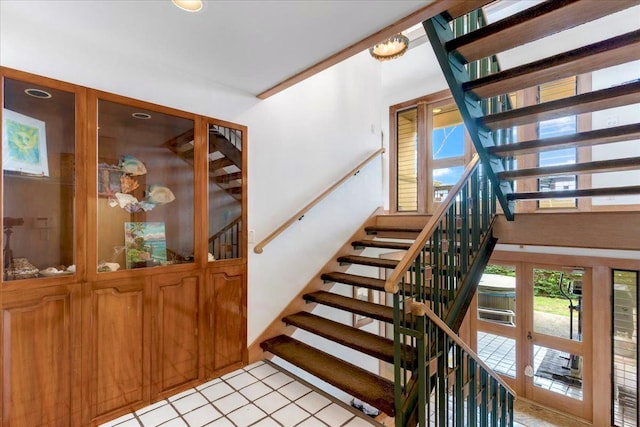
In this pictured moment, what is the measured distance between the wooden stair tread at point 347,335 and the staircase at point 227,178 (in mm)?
898

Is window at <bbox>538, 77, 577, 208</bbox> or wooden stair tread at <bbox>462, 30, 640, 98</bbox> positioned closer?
wooden stair tread at <bbox>462, 30, 640, 98</bbox>

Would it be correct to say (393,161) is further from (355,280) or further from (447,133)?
(355,280)

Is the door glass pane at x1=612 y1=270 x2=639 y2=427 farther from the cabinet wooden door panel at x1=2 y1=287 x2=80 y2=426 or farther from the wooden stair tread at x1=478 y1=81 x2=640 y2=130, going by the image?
the cabinet wooden door panel at x1=2 y1=287 x2=80 y2=426

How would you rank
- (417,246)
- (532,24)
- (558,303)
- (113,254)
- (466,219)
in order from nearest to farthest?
(532,24) → (417,246) → (113,254) → (466,219) → (558,303)

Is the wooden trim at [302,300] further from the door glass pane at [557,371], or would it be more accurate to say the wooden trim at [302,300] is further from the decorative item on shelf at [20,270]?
the door glass pane at [557,371]

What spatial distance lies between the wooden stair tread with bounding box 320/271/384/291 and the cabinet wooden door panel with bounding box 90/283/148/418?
179 cm

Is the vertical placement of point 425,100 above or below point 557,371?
above

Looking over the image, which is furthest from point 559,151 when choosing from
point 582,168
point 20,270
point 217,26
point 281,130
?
point 20,270

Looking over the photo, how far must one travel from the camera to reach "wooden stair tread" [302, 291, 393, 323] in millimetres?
2496

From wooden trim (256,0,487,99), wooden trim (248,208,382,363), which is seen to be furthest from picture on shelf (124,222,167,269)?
wooden trim (256,0,487,99)

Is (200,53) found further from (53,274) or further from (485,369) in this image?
(485,369)

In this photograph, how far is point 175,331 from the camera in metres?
2.23

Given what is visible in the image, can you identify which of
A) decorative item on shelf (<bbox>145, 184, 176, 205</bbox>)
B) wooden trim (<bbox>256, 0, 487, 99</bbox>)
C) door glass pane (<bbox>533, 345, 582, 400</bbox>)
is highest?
wooden trim (<bbox>256, 0, 487, 99</bbox>)

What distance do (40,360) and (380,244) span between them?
116 inches
